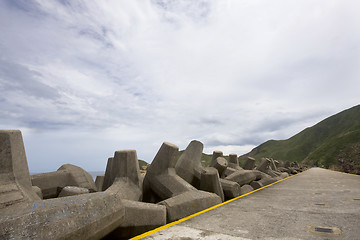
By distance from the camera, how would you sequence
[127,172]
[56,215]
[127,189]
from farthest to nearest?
[127,172] → [127,189] → [56,215]

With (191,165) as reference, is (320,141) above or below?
above

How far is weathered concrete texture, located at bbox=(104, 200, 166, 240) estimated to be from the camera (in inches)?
108

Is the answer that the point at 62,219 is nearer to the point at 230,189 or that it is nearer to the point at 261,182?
the point at 230,189

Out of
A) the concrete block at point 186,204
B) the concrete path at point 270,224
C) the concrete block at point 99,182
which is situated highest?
the concrete block at point 99,182

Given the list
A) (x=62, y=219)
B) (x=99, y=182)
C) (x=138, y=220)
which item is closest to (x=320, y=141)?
(x=99, y=182)

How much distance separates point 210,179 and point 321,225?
9.96 feet

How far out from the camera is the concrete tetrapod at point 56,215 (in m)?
1.63

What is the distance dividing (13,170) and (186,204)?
2.61 meters

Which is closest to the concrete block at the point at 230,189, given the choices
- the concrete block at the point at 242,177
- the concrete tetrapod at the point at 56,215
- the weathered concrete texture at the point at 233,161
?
the concrete block at the point at 242,177

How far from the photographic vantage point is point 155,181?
552cm

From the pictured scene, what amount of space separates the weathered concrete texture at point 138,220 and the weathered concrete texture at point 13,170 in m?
1.30

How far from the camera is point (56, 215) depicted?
6.01ft

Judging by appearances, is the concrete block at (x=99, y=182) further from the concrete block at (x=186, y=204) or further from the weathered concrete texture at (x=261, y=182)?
the weathered concrete texture at (x=261, y=182)

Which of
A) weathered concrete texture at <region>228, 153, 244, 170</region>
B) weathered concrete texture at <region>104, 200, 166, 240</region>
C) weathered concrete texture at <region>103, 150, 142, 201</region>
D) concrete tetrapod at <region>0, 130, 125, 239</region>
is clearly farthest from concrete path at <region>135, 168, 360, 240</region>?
weathered concrete texture at <region>228, 153, 244, 170</region>
